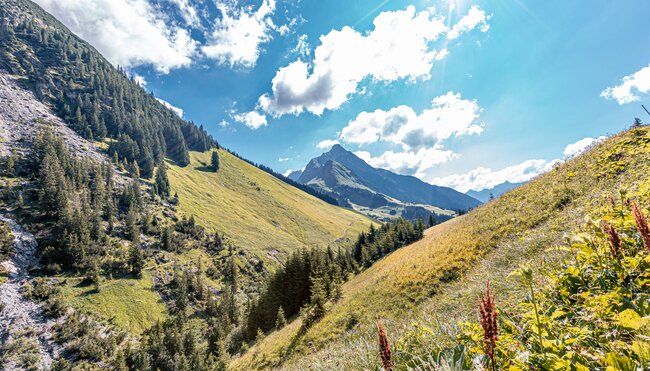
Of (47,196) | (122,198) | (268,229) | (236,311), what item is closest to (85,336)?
(236,311)

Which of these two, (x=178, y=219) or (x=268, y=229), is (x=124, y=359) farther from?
(x=268, y=229)

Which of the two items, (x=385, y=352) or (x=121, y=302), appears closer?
(x=385, y=352)

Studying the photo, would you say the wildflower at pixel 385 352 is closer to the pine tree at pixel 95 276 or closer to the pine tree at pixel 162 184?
the pine tree at pixel 95 276

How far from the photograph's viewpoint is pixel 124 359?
74.5 m

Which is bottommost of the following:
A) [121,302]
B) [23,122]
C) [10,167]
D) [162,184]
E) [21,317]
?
[121,302]

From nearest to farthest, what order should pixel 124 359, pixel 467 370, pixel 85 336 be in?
pixel 467 370, pixel 124 359, pixel 85 336

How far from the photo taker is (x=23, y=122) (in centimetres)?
15962

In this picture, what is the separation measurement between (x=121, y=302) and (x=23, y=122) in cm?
15042

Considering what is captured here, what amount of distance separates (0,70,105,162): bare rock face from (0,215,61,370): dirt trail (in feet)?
246

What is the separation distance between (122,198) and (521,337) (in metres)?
179

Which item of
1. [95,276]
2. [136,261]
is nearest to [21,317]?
[95,276]

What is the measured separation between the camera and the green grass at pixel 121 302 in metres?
89.2

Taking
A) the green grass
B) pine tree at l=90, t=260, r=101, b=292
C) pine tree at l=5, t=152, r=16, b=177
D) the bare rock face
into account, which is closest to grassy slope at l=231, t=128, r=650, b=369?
the green grass

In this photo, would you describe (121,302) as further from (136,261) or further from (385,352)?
(385,352)
